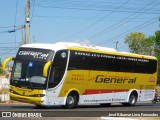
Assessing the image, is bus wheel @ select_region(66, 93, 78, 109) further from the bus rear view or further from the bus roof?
the bus roof

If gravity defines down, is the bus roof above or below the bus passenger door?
above

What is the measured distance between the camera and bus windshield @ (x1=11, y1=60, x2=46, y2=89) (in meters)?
23.7

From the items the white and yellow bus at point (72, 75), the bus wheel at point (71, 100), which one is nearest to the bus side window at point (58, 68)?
the white and yellow bus at point (72, 75)

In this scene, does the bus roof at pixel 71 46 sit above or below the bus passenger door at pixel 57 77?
above

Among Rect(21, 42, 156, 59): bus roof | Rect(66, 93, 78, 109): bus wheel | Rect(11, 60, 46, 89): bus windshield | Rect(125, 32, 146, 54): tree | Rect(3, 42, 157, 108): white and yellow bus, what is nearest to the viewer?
Rect(11, 60, 46, 89): bus windshield

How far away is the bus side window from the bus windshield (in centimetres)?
55

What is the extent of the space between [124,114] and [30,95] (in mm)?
12529

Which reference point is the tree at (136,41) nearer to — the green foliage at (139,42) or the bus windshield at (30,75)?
the green foliage at (139,42)

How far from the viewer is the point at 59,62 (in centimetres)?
2427

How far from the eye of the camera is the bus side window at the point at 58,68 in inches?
945

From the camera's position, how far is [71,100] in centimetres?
2566

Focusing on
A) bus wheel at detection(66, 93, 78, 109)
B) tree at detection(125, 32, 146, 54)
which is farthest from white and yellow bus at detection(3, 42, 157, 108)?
tree at detection(125, 32, 146, 54)

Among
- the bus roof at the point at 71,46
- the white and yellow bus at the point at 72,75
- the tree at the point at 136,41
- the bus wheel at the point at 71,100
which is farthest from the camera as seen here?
the tree at the point at 136,41

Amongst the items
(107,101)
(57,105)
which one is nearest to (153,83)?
(107,101)
